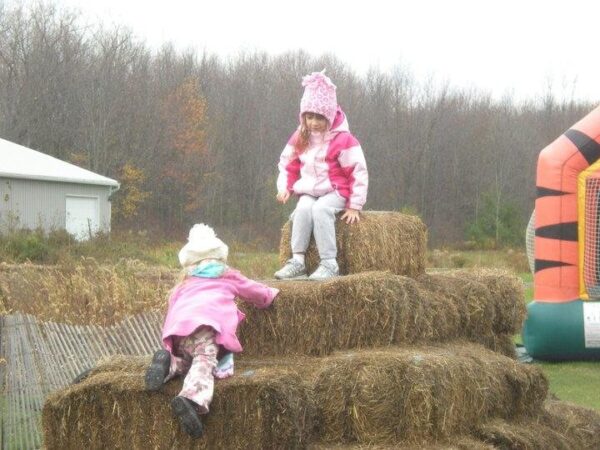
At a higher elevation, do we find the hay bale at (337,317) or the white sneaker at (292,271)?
the white sneaker at (292,271)

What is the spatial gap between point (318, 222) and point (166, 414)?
2.12m

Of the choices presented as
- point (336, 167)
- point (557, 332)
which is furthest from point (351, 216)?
point (557, 332)

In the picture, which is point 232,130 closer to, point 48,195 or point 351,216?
Answer: point 48,195

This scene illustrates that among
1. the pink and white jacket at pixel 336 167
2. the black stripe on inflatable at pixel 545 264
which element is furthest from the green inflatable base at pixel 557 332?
the pink and white jacket at pixel 336 167

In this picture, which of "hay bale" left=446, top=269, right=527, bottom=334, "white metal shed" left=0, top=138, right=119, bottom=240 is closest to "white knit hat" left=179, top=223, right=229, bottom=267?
"hay bale" left=446, top=269, right=527, bottom=334

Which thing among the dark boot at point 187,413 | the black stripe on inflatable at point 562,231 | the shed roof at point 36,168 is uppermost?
the shed roof at point 36,168

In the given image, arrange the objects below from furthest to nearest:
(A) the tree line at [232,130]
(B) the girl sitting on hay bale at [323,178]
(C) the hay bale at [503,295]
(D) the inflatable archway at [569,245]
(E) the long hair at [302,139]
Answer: (A) the tree line at [232,130], (D) the inflatable archway at [569,245], (C) the hay bale at [503,295], (E) the long hair at [302,139], (B) the girl sitting on hay bale at [323,178]

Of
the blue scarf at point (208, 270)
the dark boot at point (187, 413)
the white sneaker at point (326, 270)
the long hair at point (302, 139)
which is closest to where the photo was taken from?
the dark boot at point (187, 413)

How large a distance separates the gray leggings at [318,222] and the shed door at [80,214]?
89.0ft

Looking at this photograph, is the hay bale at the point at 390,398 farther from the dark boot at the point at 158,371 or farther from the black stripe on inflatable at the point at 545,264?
the black stripe on inflatable at the point at 545,264

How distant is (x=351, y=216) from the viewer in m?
7.61

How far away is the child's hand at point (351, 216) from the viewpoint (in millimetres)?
7605

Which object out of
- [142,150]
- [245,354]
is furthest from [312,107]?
[142,150]

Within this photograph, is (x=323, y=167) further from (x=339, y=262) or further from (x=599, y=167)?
(x=599, y=167)
